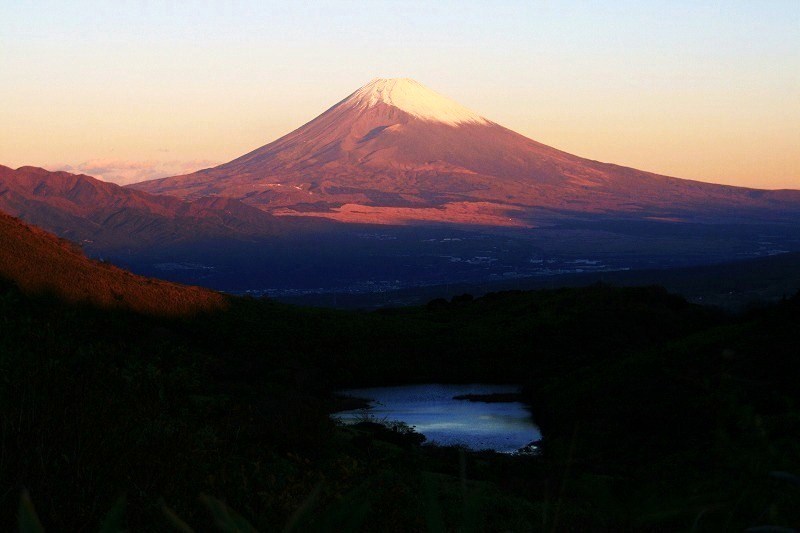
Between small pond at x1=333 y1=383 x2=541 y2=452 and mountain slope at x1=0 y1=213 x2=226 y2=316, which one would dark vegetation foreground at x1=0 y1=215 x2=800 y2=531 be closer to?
mountain slope at x1=0 y1=213 x2=226 y2=316

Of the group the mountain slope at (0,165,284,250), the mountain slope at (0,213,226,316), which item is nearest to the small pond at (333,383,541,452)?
the mountain slope at (0,213,226,316)

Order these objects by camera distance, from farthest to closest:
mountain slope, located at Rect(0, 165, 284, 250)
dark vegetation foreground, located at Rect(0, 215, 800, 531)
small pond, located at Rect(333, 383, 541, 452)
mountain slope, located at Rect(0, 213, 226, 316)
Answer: mountain slope, located at Rect(0, 165, 284, 250) < mountain slope, located at Rect(0, 213, 226, 316) < small pond, located at Rect(333, 383, 541, 452) < dark vegetation foreground, located at Rect(0, 215, 800, 531)

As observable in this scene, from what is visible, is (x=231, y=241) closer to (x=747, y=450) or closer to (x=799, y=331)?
(x=799, y=331)

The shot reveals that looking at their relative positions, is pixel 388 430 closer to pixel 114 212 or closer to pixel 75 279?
pixel 75 279

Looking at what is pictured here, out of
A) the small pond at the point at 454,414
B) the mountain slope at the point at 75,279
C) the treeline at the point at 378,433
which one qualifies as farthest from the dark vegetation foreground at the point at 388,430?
the small pond at the point at 454,414

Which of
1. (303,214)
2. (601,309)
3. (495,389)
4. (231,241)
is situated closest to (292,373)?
(495,389)

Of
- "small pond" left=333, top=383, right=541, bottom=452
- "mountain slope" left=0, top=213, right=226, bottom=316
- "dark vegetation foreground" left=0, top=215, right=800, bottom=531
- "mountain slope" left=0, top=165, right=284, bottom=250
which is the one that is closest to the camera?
"dark vegetation foreground" left=0, top=215, right=800, bottom=531
